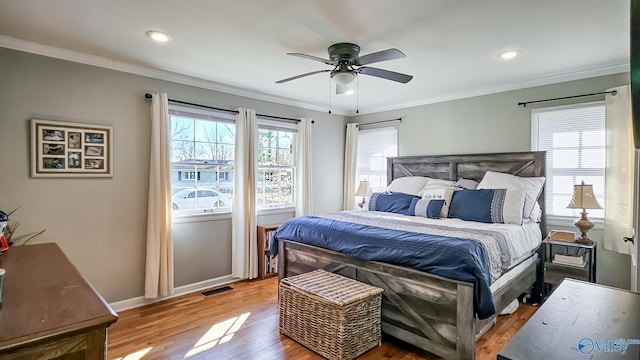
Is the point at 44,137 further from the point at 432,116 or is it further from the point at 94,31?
the point at 432,116

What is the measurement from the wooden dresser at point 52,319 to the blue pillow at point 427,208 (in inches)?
125

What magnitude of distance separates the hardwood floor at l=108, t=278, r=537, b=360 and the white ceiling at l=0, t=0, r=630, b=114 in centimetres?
240

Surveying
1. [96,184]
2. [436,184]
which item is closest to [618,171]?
[436,184]

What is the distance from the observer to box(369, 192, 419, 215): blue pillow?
4008 millimetres

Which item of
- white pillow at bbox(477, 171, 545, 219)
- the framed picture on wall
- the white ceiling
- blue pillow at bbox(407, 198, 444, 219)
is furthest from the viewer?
blue pillow at bbox(407, 198, 444, 219)

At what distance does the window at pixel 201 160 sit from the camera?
3.73 m

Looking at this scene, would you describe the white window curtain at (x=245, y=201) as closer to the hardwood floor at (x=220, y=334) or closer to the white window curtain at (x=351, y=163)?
the hardwood floor at (x=220, y=334)

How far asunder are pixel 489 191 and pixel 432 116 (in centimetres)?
152

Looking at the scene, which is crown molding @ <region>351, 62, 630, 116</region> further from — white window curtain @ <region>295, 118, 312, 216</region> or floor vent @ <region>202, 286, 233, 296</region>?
floor vent @ <region>202, 286, 233, 296</region>

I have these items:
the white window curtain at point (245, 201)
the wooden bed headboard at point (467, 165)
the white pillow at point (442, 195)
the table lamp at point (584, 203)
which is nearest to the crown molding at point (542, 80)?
the wooden bed headboard at point (467, 165)

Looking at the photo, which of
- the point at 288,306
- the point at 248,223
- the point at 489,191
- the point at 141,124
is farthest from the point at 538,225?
the point at 141,124

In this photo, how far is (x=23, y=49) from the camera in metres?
2.74

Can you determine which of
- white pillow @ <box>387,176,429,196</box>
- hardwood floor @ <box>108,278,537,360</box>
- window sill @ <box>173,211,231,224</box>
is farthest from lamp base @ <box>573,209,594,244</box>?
window sill @ <box>173,211,231,224</box>

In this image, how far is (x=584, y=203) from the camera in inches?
121
